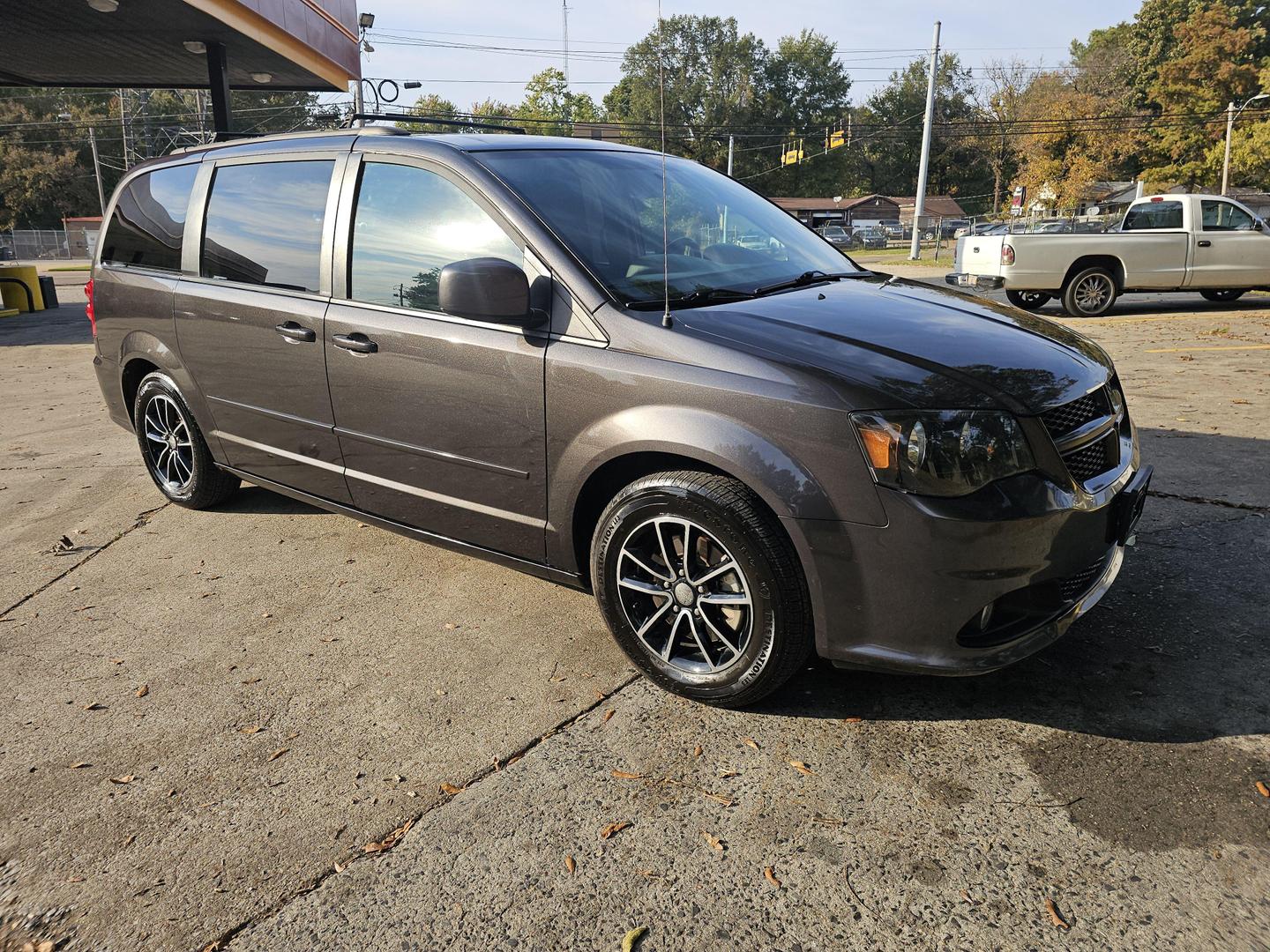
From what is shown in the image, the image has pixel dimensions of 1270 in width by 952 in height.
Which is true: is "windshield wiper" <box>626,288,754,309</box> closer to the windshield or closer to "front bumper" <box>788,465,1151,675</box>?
the windshield

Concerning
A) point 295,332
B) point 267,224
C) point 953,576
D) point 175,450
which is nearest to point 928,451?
point 953,576

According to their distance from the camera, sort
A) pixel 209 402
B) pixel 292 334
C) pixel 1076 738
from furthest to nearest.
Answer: pixel 209 402 → pixel 292 334 → pixel 1076 738

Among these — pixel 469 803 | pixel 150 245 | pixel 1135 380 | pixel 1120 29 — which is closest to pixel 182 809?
pixel 469 803

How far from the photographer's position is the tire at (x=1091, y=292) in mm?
13453

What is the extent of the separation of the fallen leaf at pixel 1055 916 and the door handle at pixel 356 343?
291 centimetres

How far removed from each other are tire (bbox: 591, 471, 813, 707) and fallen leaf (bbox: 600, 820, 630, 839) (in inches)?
24.7

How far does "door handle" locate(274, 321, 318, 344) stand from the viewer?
386 centimetres

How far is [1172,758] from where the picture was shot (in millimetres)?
2621

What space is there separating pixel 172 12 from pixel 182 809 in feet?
45.6

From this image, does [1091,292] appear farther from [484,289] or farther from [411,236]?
[484,289]

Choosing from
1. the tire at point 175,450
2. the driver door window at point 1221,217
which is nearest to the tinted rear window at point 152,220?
the tire at point 175,450

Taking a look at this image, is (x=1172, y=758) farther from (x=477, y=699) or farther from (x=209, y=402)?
(x=209, y=402)

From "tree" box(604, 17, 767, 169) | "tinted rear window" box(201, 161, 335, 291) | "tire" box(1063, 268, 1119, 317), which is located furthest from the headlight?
"tree" box(604, 17, 767, 169)

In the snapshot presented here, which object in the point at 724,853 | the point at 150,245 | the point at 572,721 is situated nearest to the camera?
the point at 724,853
